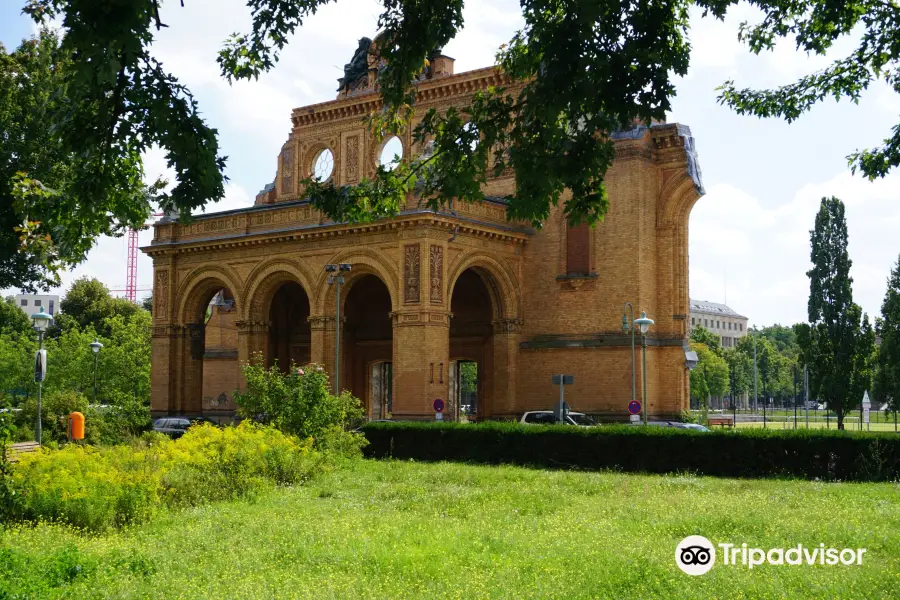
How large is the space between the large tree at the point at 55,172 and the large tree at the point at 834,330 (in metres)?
35.7

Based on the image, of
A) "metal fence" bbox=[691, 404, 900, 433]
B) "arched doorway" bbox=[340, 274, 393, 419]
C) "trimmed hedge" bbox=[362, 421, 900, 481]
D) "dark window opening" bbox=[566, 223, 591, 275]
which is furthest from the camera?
"metal fence" bbox=[691, 404, 900, 433]

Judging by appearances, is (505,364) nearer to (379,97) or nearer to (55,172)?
(379,97)

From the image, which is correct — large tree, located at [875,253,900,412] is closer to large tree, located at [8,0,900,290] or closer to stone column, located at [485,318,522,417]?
stone column, located at [485,318,522,417]

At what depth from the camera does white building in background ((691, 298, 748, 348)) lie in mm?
156500

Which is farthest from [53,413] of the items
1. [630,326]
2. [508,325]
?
[630,326]

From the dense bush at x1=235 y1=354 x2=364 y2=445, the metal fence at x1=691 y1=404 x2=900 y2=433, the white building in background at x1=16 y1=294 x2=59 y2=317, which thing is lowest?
the metal fence at x1=691 y1=404 x2=900 y2=433

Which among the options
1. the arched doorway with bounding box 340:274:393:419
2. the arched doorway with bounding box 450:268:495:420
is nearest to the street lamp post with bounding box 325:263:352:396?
the arched doorway with bounding box 340:274:393:419

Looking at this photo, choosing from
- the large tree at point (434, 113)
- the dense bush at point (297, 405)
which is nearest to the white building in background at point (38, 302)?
the dense bush at point (297, 405)

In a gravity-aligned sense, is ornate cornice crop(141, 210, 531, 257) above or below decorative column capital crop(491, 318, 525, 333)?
above

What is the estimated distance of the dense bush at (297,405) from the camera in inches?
899

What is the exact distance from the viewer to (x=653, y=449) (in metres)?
21.6

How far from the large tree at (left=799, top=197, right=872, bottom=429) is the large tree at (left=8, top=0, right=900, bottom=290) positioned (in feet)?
132

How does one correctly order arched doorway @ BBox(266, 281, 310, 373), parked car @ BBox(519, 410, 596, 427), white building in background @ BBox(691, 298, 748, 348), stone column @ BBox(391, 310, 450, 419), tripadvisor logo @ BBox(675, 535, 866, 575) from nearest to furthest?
tripadvisor logo @ BBox(675, 535, 866, 575)
parked car @ BBox(519, 410, 596, 427)
stone column @ BBox(391, 310, 450, 419)
arched doorway @ BBox(266, 281, 310, 373)
white building in background @ BBox(691, 298, 748, 348)

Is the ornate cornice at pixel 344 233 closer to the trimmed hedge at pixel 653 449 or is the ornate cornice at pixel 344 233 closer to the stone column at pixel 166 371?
the stone column at pixel 166 371
